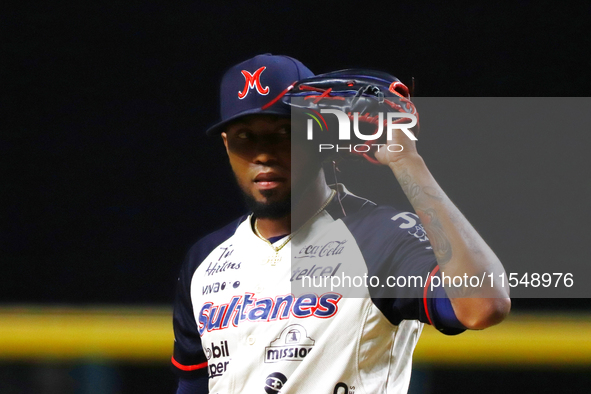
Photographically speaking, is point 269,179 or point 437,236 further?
point 269,179

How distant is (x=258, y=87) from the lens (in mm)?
Answer: 1435

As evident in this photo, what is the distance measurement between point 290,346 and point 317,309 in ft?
0.30

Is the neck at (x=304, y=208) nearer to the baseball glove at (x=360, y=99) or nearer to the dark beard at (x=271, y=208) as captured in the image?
the dark beard at (x=271, y=208)

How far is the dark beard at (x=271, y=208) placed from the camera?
57.2 inches

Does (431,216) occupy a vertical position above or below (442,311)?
above

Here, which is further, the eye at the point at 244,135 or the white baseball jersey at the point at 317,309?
the eye at the point at 244,135

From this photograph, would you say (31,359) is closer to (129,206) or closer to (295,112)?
(129,206)

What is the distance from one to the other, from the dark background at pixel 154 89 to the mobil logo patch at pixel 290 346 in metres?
2.42

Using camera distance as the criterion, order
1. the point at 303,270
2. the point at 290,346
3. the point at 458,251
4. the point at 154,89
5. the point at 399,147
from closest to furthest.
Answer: the point at 458,251
the point at 399,147
the point at 290,346
the point at 303,270
the point at 154,89

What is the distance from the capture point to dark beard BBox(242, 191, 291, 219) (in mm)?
1452

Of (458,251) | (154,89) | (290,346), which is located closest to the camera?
(458,251)

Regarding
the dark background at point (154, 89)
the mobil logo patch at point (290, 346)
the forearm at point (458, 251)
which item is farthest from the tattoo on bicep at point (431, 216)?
the dark background at point (154, 89)

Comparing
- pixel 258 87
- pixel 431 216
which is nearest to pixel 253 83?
pixel 258 87

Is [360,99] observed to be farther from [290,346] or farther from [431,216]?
Answer: [290,346]
